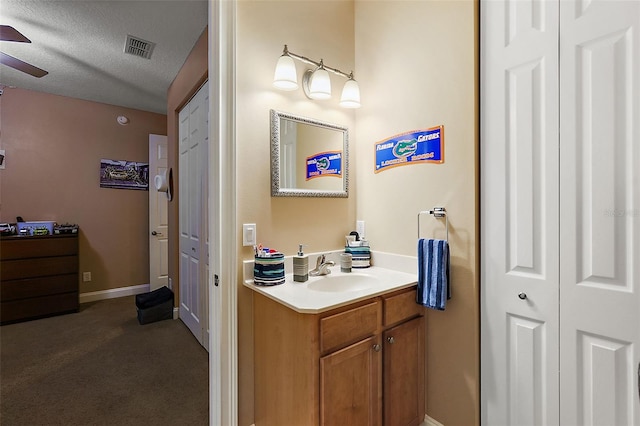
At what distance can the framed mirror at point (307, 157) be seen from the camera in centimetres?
173

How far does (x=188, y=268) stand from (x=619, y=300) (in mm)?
3236

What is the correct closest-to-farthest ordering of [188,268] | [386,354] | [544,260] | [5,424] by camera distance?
1. [544,260]
2. [386,354]
3. [5,424]
4. [188,268]

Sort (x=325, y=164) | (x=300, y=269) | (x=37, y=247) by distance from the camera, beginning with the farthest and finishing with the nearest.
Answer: (x=37, y=247), (x=325, y=164), (x=300, y=269)

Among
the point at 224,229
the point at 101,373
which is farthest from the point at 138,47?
the point at 101,373

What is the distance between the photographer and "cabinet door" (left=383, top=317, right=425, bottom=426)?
1475 mm

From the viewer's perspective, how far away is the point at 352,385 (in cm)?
131

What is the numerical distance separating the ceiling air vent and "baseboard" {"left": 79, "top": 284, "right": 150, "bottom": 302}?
3220mm

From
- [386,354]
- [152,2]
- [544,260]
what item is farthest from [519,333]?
[152,2]

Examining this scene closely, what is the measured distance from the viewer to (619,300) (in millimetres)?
1117

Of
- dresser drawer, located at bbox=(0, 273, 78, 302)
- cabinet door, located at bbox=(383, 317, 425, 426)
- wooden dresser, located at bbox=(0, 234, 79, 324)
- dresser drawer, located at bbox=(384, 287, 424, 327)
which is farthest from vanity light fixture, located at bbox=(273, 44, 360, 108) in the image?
dresser drawer, located at bbox=(0, 273, 78, 302)

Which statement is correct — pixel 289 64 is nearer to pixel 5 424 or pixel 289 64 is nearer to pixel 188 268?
pixel 188 268

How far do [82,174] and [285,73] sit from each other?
3.88m

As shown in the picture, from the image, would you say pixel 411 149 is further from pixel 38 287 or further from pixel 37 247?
pixel 38 287

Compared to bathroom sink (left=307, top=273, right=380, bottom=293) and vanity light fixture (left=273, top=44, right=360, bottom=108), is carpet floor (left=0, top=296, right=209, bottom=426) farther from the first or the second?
vanity light fixture (left=273, top=44, right=360, bottom=108)
